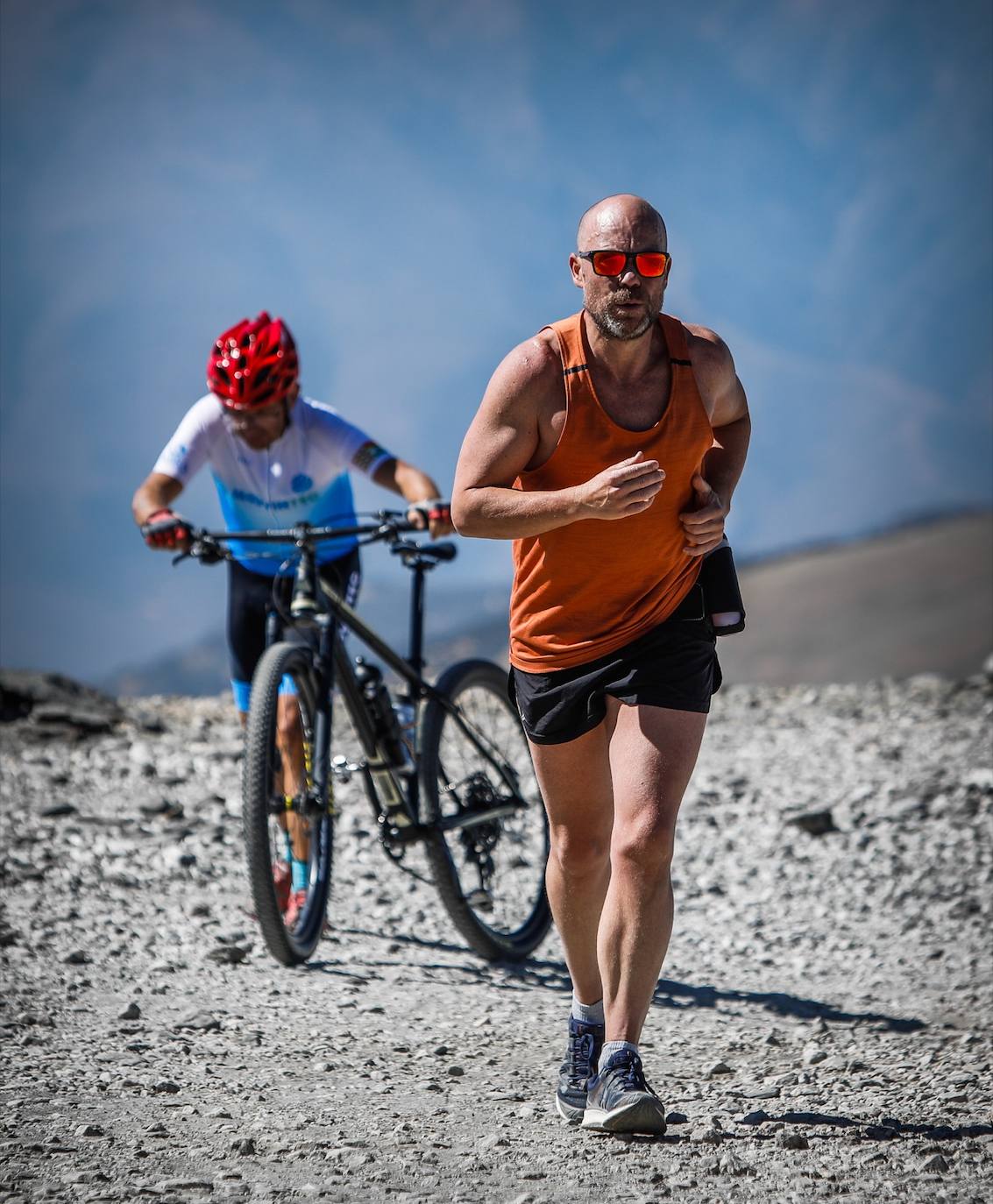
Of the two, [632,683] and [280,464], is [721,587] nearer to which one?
[632,683]

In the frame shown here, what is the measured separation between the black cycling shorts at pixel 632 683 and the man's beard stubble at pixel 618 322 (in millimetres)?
694

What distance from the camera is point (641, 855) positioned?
3.27 meters

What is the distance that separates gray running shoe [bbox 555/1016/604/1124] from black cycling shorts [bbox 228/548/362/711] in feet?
7.28

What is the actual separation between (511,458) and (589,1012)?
1426 mm

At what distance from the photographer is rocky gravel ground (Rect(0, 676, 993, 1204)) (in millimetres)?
3164

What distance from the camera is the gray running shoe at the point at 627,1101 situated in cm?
325

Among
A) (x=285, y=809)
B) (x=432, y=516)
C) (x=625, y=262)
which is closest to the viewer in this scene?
(x=625, y=262)

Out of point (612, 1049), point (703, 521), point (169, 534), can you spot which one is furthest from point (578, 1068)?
point (169, 534)

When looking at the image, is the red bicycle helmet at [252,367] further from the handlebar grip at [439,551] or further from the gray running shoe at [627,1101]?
the gray running shoe at [627,1101]

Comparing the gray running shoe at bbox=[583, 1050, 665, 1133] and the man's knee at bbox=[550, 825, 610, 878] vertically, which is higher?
the man's knee at bbox=[550, 825, 610, 878]

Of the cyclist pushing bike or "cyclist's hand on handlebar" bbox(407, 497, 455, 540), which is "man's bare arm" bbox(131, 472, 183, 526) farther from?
"cyclist's hand on handlebar" bbox(407, 497, 455, 540)

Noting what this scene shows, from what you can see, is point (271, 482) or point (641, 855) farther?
point (271, 482)

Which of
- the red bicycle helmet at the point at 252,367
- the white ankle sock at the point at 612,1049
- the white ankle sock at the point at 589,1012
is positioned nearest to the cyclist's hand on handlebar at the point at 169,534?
the red bicycle helmet at the point at 252,367

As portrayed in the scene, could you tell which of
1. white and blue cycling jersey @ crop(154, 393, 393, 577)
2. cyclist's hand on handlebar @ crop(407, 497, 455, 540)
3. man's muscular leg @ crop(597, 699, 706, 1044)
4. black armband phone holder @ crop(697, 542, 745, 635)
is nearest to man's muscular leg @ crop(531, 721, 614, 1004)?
man's muscular leg @ crop(597, 699, 706, 1044)
